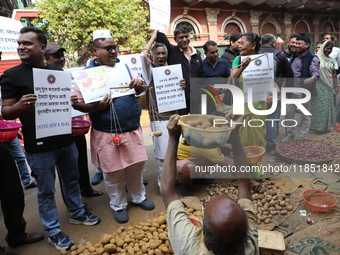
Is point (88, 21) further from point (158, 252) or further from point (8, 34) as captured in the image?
point (158, 252)

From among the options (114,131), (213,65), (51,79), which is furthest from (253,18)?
(51,79)

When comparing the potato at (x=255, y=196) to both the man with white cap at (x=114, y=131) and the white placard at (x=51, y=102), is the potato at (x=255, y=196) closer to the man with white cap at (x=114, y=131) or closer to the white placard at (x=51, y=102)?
the man with white cap at (x=114, y=131)

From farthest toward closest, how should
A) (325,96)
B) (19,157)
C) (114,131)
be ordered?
(325,96), (19,157), (114,131)

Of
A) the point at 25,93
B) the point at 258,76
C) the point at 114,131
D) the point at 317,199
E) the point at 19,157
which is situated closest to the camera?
the point at 25,93

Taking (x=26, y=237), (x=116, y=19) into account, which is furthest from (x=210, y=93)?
(x=116, y=19)

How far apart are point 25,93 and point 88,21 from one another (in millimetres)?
8956

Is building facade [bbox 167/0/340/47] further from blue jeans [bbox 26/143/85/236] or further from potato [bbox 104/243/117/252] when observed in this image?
potato [bbox 104/243/117/252]

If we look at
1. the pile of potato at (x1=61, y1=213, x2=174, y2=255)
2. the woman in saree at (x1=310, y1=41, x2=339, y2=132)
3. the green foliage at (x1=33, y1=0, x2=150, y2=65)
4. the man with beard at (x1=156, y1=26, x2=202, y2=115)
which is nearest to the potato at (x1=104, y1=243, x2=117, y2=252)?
the pile of potato at (x1=61, y1=213, x2=174, y2=255)

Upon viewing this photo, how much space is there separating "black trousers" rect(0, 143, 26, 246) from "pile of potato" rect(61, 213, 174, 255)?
570mm

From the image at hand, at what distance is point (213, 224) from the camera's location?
3.60ft

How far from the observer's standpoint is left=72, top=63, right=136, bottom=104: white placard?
2.64m

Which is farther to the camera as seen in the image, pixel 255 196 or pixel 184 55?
pixel 184 55

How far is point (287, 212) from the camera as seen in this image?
286cm

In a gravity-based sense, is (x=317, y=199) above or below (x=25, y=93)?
below
